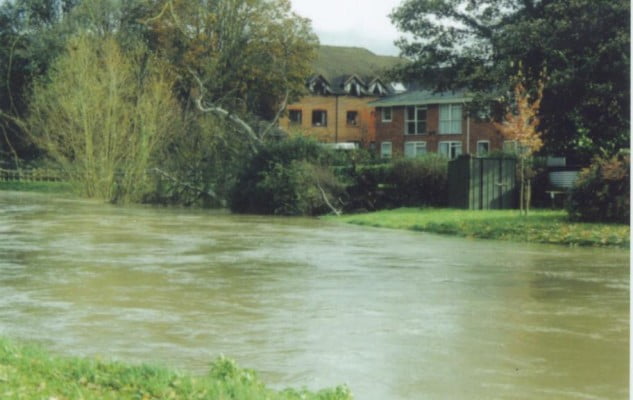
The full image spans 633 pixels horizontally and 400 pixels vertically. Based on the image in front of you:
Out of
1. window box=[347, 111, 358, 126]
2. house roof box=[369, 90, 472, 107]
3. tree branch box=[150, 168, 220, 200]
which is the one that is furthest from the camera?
window box=[347, 111, 358, 126]

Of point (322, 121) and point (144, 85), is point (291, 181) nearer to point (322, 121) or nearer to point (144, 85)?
point (144, 85)

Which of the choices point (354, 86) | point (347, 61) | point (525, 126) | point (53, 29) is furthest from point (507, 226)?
point (347, 61)

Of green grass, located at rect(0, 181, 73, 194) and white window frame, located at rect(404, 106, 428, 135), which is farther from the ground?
white window frame, located at rect(404, 106, 428, 135)

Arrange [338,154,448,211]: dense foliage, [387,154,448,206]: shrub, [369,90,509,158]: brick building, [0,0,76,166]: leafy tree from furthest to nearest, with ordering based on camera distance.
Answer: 1. [369,90,509,158]: brick building
2. [0,0,76,166]: leafy tree
3. [338,154,448,211]: dense foliage
4. [387,154,448,206]: shrub

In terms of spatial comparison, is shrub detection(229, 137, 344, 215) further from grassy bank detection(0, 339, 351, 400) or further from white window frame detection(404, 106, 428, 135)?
white window frame detection(404, 106, 428, 135)

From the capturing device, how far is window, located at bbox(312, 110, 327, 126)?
3068 inches

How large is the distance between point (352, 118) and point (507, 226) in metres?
54.4

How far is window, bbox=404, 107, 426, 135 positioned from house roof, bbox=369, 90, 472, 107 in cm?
60

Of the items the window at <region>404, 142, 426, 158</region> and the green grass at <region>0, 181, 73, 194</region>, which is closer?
the green grass at <region>0, 181, 73, 194</region>

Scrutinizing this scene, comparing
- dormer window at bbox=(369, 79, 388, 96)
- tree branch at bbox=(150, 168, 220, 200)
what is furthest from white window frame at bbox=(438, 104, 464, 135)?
tree branch at bbox=(150, 168, 220, 200)

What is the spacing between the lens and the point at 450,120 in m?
64.6

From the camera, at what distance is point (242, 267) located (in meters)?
17.3

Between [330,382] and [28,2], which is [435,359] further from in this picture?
[28,2]

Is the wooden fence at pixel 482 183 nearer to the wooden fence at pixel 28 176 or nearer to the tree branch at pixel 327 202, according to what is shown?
the tree branch at pixel 327 202
